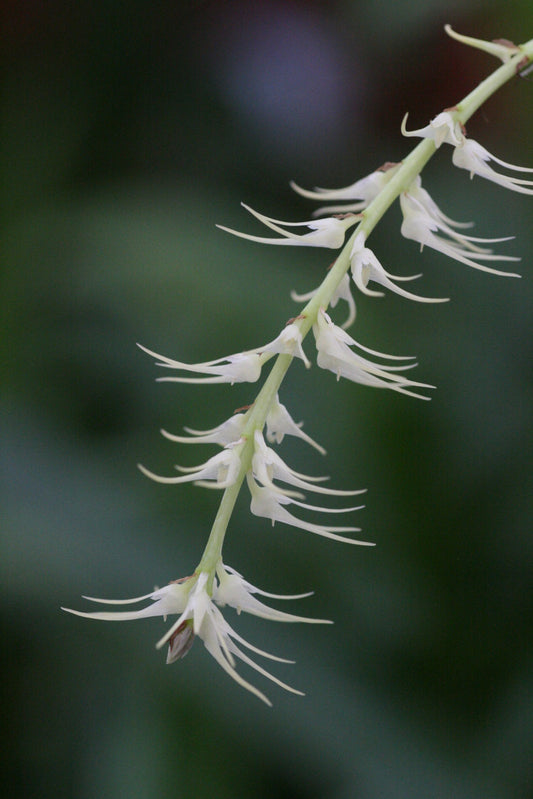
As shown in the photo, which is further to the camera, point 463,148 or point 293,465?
point 293,465

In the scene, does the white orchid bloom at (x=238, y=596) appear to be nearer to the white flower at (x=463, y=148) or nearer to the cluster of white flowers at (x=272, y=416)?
the cluster of white flowers at (x=272, y=416)

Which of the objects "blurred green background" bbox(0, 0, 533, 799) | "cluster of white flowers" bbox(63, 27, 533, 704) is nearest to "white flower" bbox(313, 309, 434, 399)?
"cluster of white flowers" bbox(63, 27, 533, 704)

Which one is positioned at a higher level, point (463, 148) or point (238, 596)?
point (463, 148)

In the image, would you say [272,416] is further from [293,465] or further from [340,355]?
[293,465]

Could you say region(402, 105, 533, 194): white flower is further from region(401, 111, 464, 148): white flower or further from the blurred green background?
the blurred green background

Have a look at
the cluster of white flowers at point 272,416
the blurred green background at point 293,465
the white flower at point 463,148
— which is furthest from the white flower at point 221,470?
the blurred green background at point 293,465

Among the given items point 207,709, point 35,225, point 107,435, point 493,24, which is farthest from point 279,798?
point 493,24

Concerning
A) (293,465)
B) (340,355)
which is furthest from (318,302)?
(293,465)

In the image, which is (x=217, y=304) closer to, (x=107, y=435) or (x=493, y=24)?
(x=107, y=435)
